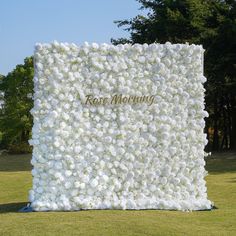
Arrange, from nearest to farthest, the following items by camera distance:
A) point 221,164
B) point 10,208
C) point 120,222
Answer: point 120,222
point 10,208
point 221,164

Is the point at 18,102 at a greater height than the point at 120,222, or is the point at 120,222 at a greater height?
the point at 18,102

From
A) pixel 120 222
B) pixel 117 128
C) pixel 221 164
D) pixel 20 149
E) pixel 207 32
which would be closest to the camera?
pixel 120 222

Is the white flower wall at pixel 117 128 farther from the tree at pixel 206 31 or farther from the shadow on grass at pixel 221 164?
the tree at pixel 206 31

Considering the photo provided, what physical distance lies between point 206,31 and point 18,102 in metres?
17.1

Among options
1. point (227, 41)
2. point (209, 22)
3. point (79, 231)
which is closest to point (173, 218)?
point (79, 231)

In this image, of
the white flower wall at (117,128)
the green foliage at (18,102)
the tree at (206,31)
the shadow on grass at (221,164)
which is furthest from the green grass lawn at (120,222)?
the green foliage at (18,102)

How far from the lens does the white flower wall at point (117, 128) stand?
A: 11.3 meters

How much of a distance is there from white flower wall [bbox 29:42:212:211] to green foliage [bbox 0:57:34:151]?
101 feet

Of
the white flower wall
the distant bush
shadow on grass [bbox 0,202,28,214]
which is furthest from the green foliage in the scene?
the white flower wall

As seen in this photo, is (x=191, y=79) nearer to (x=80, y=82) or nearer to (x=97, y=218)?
(x=80, y=82)

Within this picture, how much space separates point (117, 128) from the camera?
11531 mm

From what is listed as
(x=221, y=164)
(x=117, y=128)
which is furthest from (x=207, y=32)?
(x=117, y=128)

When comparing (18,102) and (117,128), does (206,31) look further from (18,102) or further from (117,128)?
(117,128)

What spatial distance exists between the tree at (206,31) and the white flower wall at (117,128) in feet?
60.6
